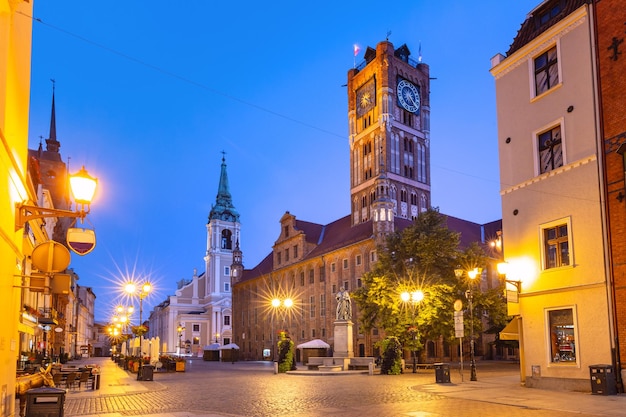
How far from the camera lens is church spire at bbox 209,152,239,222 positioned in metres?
128

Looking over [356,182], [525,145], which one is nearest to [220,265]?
[356,182]

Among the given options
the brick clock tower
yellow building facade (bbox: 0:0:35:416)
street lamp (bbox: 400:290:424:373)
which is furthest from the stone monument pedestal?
the brick clock tower

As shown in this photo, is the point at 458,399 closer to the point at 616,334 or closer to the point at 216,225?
the point at 616,334

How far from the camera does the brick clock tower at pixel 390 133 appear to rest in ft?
248

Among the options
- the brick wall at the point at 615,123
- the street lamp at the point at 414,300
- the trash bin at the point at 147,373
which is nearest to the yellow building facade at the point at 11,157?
the brick wall at the point at 615,123

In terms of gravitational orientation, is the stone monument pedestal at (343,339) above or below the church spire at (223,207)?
below

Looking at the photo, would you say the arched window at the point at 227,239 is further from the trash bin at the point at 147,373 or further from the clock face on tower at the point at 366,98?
the trash bin at the point at 147,373

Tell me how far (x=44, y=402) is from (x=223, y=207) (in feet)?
396

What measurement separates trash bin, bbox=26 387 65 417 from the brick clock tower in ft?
202

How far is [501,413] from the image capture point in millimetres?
15008

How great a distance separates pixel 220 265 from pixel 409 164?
57.2 meters

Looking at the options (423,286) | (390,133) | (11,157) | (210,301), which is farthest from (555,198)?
(210,301)

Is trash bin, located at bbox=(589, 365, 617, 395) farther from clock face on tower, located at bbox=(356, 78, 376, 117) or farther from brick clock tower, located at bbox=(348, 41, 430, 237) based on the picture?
clock face on tower, located at bbox=(356, 78, 376, 117)

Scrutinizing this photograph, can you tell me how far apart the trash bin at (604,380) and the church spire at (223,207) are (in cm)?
11207
